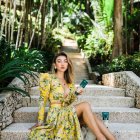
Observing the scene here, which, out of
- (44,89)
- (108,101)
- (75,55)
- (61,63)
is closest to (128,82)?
Result: (108,101)

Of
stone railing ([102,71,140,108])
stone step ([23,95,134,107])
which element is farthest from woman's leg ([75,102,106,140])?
stone railing ([102,71,140,108])

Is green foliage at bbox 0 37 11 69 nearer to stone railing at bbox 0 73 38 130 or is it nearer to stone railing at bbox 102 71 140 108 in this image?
stone railing at bbox 0 73 38 130

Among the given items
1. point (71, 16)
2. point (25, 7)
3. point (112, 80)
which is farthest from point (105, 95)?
point (71, 16)

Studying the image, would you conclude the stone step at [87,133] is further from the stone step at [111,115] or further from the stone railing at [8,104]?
the stone step at [111,115]

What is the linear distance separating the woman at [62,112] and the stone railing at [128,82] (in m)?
1.62

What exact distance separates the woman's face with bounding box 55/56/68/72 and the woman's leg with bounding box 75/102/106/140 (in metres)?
0.59

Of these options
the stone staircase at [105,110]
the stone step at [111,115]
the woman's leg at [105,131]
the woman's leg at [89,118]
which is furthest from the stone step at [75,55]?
the woman's leg at [105,131]

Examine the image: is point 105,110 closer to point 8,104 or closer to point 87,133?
point 87,133

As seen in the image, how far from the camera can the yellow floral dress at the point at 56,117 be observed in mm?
4430

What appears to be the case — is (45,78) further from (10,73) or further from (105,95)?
(105,95)

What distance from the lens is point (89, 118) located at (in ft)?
15.0

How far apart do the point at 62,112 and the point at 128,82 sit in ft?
7.87

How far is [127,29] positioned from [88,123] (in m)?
9.55

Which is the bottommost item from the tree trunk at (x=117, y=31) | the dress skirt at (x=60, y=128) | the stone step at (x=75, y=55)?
the dress skirt at (x=60, y=128)
